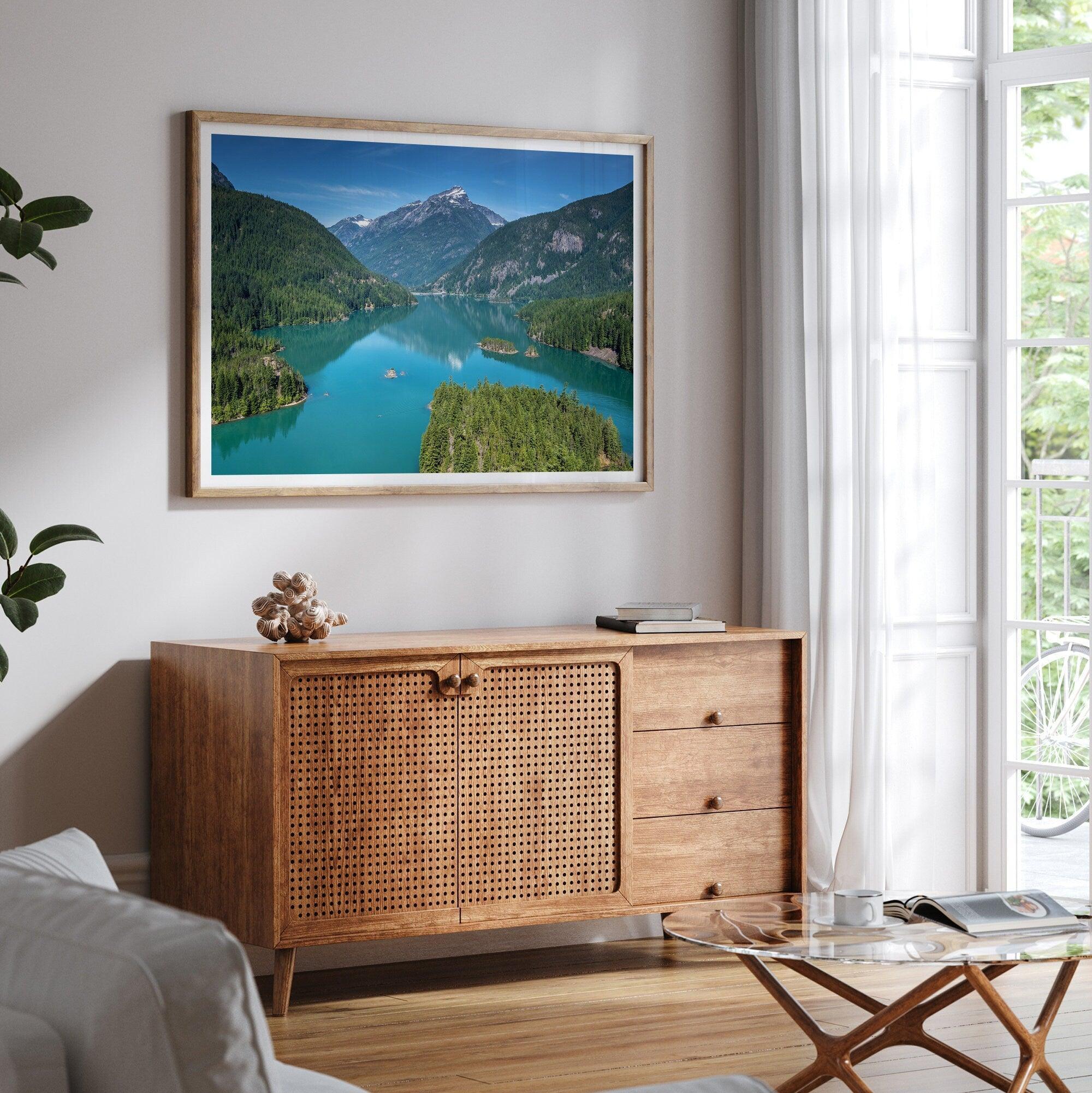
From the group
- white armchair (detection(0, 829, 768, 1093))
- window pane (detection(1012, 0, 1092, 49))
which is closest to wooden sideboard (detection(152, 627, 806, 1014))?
window pane (detection(1012, 0, 1092, 49))

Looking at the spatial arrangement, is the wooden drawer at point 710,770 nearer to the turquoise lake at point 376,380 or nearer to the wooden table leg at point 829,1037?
the turquoise lake at point 376,380

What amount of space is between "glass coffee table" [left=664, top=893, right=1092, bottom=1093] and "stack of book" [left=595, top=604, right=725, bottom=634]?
104 centimetres

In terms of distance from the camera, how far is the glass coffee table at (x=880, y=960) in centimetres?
250

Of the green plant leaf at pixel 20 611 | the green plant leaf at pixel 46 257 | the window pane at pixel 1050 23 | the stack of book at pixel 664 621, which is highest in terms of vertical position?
the window pane at pixel 1050 23

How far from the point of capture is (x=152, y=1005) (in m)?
1.06

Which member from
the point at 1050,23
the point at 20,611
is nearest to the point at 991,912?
the point at 20,611

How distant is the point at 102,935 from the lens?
114 cm

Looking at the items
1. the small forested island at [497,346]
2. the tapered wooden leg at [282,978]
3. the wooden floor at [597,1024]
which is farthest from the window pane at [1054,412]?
the tapered wooden leg at [282,978]

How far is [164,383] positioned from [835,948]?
85.8 inches

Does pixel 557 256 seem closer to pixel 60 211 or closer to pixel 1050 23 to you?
pixel 1050 23

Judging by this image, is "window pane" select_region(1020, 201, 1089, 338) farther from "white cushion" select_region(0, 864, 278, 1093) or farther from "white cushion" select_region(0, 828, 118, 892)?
"white cushion" select_region(0, 864, 278, 1093)

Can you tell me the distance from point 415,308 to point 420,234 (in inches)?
7.6

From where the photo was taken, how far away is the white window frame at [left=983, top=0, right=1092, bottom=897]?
4.32 meters

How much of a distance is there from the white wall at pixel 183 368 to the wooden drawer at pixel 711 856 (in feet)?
1.44
